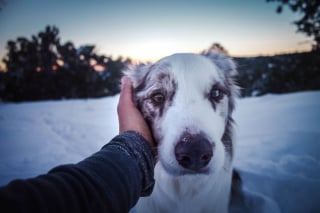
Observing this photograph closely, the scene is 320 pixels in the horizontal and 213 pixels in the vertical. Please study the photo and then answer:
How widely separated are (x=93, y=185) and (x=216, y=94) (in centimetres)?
100

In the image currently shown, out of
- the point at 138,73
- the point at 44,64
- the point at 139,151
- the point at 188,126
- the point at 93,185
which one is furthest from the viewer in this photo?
the point at 44,64

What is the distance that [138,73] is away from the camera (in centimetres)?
171

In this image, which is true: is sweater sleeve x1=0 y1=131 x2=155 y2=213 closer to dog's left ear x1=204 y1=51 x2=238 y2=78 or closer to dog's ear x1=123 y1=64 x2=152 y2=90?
dog's ear x1=123 y1=64 x2=152 y2=90

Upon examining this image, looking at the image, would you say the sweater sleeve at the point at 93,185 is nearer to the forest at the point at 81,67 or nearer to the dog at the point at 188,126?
the dog at the point at 188,126

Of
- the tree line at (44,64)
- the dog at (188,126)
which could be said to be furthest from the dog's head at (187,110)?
the tree line at (44,64)

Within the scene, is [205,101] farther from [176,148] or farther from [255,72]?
[255,72]

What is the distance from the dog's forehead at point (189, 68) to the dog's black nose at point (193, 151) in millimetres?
464

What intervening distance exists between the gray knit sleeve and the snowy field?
4.27 ft

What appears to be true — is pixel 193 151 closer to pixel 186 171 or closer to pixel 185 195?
pixel 186 171

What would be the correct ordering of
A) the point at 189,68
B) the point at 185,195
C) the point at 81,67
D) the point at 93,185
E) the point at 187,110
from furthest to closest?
1. the point at 81,67
2. the point at 185,195
3. the point at 189,68
4. the point at 187,110
5. the point at 93,185

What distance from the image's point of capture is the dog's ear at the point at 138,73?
1588mm

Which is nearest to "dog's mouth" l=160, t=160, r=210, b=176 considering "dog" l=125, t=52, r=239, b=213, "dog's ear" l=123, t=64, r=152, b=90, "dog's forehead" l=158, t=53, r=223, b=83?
"dog" l=125, t=52, r=239, b=213

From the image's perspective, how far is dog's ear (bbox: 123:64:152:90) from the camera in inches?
62.5

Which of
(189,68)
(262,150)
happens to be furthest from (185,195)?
(262,150)
